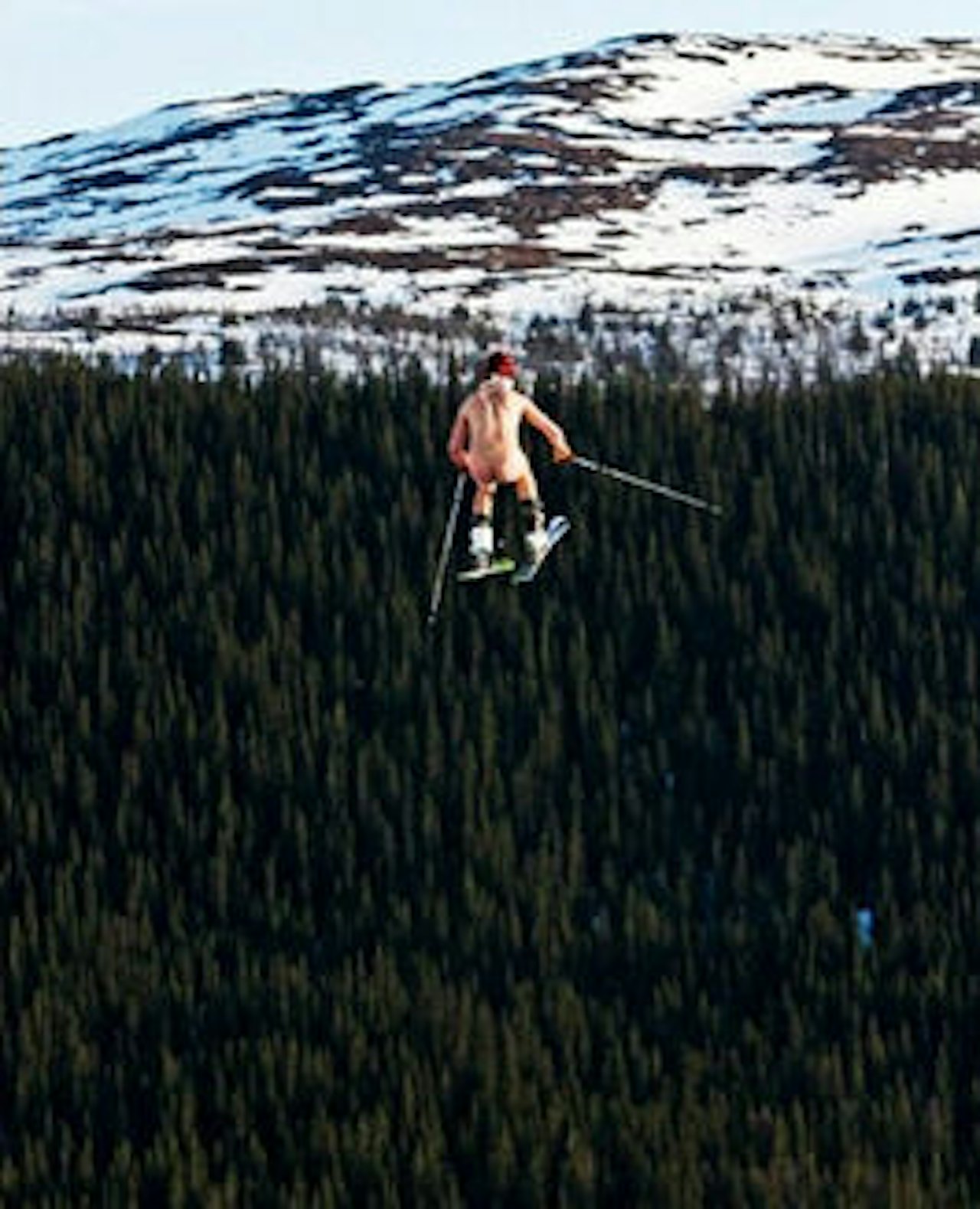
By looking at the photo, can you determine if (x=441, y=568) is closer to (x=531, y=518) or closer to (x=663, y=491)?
(x=531, y=518)

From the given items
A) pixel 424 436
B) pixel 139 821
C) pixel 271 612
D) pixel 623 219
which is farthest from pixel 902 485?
pixel 623 219

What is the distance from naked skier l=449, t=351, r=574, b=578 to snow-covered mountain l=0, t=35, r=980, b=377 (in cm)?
1633

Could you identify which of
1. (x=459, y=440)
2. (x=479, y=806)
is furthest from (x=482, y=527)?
(x=479, y=806)

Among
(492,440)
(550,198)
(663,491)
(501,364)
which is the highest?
(550,198)

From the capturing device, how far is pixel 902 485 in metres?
18.3

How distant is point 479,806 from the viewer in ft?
46.7

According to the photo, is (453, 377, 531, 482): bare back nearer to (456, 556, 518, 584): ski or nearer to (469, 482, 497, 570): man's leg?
(469, 482, 497, 570): man's leg

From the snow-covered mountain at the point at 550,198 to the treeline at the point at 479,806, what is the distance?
13.9 metres

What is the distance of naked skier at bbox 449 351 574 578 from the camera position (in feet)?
46.9

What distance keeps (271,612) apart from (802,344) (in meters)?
33.3

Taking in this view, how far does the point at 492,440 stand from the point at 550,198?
7793cm

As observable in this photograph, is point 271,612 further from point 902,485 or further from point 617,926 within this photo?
point 902,485

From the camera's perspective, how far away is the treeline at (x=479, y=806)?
36.9ft

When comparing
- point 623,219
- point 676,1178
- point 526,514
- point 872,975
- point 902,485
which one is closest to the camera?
point 676,1178
